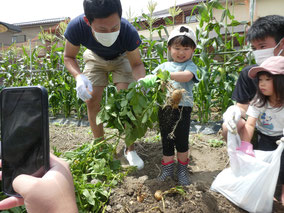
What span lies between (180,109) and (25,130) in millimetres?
1175

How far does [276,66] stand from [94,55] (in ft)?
4.85

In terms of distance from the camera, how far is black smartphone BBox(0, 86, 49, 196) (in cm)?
54

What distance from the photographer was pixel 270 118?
1.51 m

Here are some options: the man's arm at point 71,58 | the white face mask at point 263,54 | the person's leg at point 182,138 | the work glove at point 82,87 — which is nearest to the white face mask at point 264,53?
the white face mask at point 263,54

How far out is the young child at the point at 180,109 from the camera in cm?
150

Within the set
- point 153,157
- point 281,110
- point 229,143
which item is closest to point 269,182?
point 229,143

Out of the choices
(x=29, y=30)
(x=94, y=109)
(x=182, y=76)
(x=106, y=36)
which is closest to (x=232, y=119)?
(x=182, y=76)

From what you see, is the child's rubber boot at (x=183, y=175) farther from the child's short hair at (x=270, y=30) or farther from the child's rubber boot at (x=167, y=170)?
the child's short hair at (x=270, y=30)

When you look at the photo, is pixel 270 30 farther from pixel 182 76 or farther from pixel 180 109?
pixel 180 109

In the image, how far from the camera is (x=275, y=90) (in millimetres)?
1393

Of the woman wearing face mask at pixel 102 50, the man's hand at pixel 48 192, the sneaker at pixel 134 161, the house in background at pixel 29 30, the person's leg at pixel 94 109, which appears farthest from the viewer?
the house in background at pixel 29 30

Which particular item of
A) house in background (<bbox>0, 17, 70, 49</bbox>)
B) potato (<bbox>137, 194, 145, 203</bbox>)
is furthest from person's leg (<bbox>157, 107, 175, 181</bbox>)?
house in background (<bbox>0, 17, 70, 49</bbox>)

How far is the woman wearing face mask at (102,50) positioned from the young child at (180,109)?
1.01ft

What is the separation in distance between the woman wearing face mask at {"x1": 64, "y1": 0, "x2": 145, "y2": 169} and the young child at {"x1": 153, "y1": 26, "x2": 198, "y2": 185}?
309 mm
